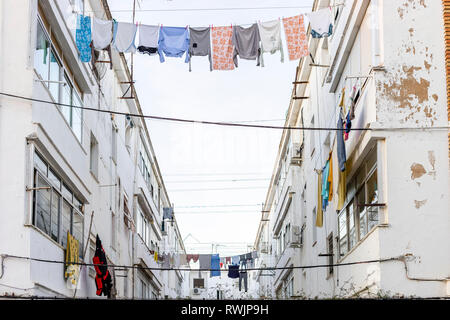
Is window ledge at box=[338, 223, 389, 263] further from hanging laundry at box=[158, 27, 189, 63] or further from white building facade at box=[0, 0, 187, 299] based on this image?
white building facade at box=[0, 0, 187, 299]

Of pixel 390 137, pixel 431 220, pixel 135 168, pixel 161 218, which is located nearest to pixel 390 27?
pixel 390 137

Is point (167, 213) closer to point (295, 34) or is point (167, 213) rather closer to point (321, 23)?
point (295, 34)

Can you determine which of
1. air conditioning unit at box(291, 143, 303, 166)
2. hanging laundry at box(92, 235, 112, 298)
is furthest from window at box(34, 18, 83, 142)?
air conditioning unit at box(291, 143, 303, 166)

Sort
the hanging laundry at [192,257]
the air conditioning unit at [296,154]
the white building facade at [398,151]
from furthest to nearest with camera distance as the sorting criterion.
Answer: the hanging laundry at [192,257], the air conditioning unit at [296,154], the white building facade at [398,151]

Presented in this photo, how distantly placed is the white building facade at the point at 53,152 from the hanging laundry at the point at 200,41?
9.41 ft

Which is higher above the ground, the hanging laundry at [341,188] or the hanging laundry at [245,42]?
the hanging laundry at [245,42]

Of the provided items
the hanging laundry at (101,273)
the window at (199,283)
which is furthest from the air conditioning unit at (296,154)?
the window at (199,283)

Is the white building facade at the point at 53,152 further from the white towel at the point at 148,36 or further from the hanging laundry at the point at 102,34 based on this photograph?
the white towel at the point at 148,36

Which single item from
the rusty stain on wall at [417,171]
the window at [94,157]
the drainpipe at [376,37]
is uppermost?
the drainpipe at [376,37]

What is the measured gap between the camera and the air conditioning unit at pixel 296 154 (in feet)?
98.6

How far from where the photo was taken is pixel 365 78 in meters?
16.5

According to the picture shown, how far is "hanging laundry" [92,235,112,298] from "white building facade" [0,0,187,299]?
27 centimetres

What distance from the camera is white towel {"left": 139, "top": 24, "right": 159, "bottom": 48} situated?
736 inches

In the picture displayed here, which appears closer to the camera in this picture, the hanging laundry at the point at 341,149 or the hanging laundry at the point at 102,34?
the hanging laundry at the point at 341,149
